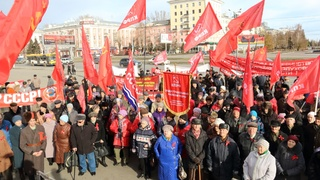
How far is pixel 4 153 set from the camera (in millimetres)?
5152

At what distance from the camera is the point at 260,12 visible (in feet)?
27.5

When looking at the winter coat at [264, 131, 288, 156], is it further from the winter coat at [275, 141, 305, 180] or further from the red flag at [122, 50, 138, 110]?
the red flag at [122, 50, 138, 110]

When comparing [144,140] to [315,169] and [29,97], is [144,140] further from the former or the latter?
[29,97]

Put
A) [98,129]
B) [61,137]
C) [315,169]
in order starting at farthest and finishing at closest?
[98,129], [61,137], [315,169]

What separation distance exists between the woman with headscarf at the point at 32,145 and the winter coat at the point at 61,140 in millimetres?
302

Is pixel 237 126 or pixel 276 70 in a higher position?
pixel 276 70

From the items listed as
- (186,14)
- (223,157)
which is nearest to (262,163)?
A: (223,157)

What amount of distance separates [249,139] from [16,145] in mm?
4454

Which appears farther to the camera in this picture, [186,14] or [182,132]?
[186,14]

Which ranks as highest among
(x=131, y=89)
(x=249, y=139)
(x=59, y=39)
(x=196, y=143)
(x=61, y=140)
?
(x=59, y=39)

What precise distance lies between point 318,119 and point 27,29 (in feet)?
16.2

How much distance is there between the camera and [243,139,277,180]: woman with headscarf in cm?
392

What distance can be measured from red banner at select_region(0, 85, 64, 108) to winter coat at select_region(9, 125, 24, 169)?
8.10ft

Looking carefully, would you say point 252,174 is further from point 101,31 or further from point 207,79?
point 101,31
